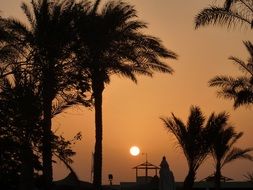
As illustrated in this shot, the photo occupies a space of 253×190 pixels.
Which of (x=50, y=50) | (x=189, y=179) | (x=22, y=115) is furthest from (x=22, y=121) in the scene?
(x=189, y=179)

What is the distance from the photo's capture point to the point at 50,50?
58.8 feet

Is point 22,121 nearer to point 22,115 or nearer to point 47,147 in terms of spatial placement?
point 22,115

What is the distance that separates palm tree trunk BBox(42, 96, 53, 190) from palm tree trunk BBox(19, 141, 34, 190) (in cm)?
162

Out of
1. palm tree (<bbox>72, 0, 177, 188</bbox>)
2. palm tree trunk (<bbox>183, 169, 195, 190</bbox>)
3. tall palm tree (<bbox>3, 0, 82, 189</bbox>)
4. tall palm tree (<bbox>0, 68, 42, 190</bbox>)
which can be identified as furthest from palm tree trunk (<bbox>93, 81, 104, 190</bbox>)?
tall palm tree (<bbox>0, 68, 42, 190</bbox>)

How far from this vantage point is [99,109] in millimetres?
27797

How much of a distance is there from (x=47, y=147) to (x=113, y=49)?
7683 millimetres

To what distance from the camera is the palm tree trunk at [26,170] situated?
17594mm

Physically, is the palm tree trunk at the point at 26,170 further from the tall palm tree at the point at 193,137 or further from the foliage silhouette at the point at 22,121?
the tall palm tree at the point at 193,137

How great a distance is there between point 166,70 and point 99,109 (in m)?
3.78

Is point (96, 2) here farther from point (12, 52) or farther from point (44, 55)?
point (44, 55)

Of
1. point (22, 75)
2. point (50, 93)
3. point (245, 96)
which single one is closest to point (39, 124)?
point (50, 93)

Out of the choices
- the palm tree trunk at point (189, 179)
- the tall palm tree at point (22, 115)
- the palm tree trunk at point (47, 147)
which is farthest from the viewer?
the palm tree trunk at point (189, 179)

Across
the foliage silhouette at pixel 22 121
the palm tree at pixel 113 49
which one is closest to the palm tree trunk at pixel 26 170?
the foliage silhouette at pixel 22 121

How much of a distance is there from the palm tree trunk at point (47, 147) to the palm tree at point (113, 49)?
3.25 meters
